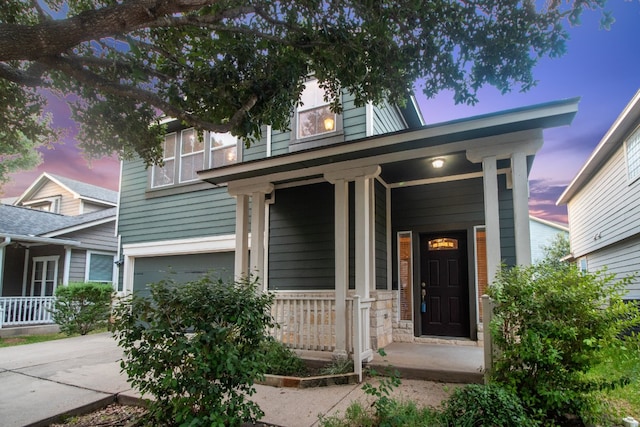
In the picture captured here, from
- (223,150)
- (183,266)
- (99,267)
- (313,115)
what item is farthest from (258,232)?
(99,267)

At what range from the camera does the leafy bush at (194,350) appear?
282cm

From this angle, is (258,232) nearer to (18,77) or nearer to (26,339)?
(18,77)

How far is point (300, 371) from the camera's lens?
188 inches

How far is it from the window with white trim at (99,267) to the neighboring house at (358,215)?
14.4 ft

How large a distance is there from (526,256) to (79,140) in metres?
6.40

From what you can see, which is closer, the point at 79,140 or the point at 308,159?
the point at 308,159

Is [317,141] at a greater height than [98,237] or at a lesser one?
greater

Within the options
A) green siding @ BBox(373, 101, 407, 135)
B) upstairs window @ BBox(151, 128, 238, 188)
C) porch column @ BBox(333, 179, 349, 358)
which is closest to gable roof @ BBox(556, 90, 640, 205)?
green siding @ BBox(373, 101, 407, 135)

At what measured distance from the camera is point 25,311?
1010 centimetres

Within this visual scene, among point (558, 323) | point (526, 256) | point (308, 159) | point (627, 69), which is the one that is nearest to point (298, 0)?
point (308, 159)

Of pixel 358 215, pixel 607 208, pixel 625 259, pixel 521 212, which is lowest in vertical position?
pixel 625 259

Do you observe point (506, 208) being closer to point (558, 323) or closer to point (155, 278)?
point (558, 323)

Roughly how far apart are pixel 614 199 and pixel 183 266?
11049 mm

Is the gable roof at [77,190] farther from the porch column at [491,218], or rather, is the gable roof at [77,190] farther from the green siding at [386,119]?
the porch column at [491,218]
